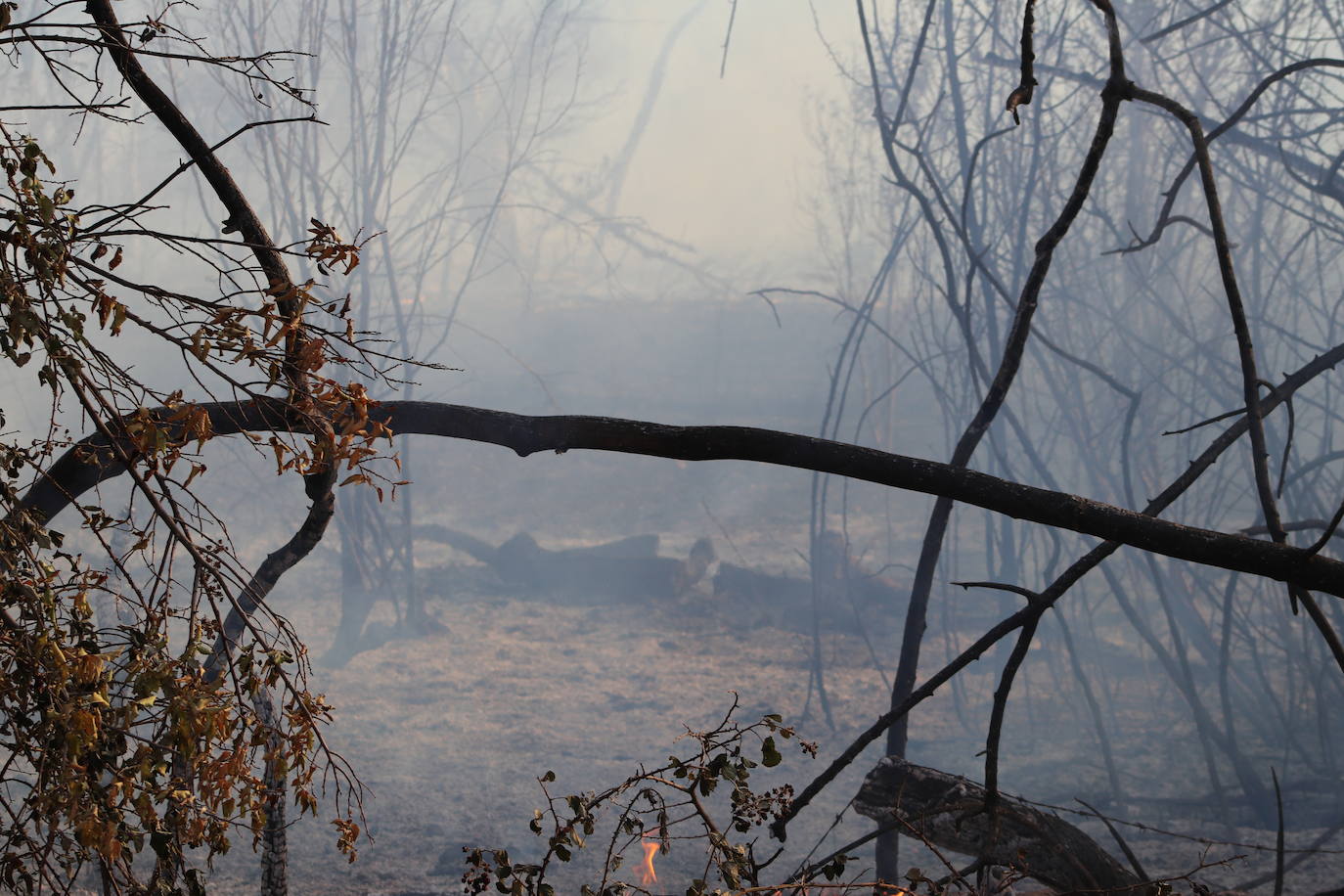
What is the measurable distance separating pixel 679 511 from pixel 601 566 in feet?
8.11

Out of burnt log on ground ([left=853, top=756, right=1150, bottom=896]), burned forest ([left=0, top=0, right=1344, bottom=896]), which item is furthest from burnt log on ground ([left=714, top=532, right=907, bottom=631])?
burnt log on ground ([left=853, top=756, right=1150, bottom=896])

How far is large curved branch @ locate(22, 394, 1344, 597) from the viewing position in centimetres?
110

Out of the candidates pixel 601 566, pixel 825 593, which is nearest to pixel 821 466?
pixel 825 593

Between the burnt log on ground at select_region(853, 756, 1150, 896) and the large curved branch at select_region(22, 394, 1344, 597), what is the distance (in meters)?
0.76

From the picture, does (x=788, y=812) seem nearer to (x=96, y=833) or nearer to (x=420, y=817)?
(x=96, y=833)

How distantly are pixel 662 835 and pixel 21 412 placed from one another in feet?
46.6

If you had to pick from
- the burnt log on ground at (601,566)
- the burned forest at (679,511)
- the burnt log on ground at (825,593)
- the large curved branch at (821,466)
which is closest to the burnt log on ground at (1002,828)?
the burned forest at (679,511)

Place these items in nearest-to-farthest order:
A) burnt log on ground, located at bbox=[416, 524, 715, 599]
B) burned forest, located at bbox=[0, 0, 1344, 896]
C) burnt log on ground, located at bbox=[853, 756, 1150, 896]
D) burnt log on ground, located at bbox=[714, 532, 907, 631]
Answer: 1. burned forest, located at bbox=[0, 0, 1344, 896]
2. burnt log on ground, located at bbox=[853, 756, 1150, 896]
3. burnt log on ground, located at bbox=[714, 532, 907, 631]
4. burnt log on ground, located at bbox=[416, 524, 715, 599]

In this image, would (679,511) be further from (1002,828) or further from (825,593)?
(1002,828)

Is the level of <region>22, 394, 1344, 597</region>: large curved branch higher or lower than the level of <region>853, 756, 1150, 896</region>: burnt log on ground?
higher

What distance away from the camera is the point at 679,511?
10.2 m

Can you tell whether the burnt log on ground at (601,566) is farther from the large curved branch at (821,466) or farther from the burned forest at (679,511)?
the large curved branch at (821,466)

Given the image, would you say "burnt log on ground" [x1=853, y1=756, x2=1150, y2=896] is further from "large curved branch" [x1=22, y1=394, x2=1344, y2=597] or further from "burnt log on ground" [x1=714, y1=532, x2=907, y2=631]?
"burnt log on ground" [x1=714, y1=532, x2=907, y2=631]

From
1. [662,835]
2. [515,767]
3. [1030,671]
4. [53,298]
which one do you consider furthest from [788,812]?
[1030,671]
